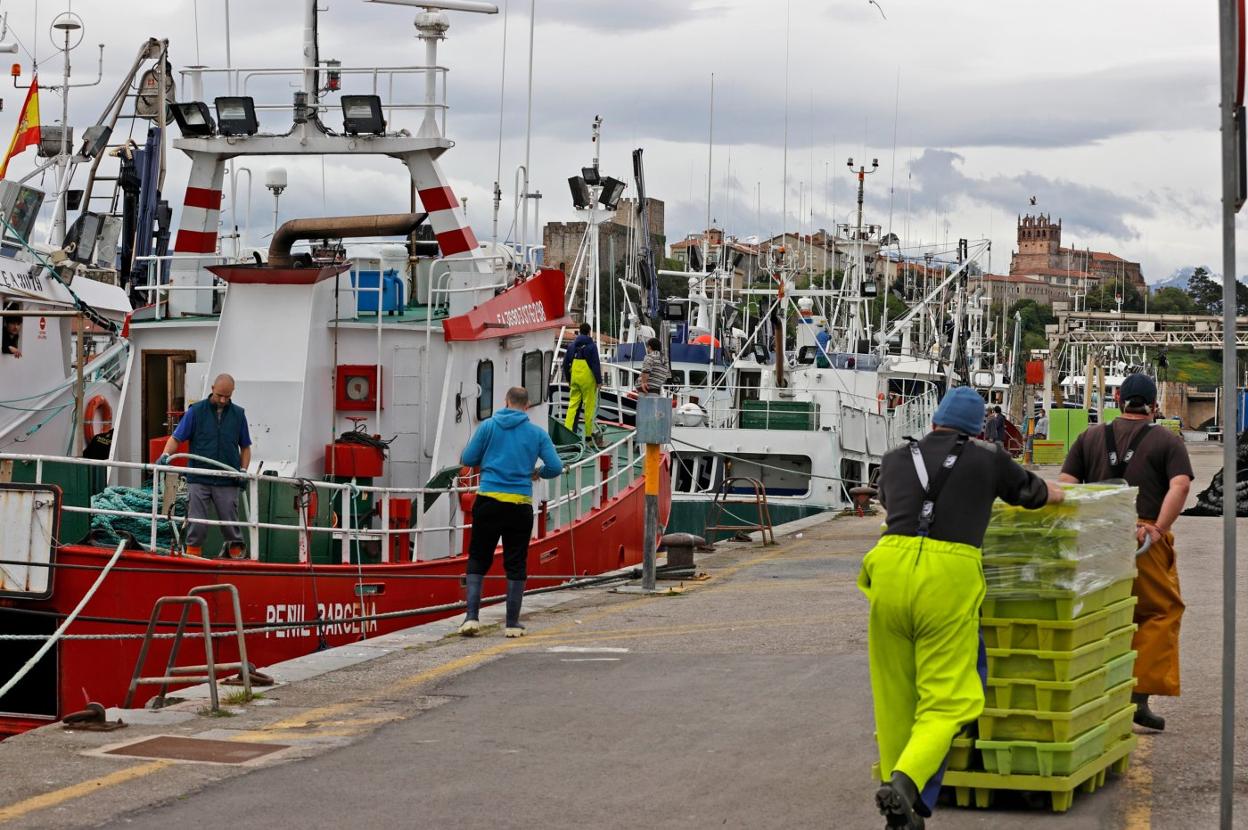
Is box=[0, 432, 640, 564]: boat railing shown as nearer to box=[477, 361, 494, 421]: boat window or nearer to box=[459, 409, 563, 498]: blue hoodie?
box=[459, 409, 563, 498]: blue hoodie

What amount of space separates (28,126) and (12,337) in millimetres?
5197

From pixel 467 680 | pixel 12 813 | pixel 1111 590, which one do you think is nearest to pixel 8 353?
pixel 467 680

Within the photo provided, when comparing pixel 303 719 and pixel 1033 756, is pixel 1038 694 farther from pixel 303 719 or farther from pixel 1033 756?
pixel 303 719

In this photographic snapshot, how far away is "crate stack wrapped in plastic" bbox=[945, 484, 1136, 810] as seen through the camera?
637cm

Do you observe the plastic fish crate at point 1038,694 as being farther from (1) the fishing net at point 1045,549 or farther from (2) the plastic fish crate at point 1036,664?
(1) the fishing net at point 1045,549

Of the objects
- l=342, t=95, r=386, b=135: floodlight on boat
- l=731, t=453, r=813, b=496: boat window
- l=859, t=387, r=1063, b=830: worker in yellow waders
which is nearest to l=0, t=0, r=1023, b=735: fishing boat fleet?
l=342, t=95, r=386, b=135: floodlight on boat

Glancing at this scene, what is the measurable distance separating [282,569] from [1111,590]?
705cm

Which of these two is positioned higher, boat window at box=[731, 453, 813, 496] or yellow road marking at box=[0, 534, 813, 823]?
boat window at box=[731, 453, 813, 496]

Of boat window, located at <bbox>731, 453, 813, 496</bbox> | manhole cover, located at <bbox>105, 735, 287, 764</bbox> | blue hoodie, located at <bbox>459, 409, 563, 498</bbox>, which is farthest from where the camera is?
boat window, located at <bbox>731, 453, 813, 496</bbox>

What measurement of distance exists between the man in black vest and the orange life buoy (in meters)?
5.31

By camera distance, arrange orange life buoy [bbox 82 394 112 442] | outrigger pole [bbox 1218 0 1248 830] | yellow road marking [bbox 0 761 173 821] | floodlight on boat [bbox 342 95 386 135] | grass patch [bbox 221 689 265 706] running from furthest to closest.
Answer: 1. orange life buoy [bbox 82 394 112 442]
2. floodlight on boat [bbox 342 95 386 135]
3. grass patch [bbox 221 689 265 706]
4. yellow road marking [bbox 0 761 173 821]
5. outrigger pole [bbox 1218 0 1248 830]

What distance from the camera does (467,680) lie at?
9.52m

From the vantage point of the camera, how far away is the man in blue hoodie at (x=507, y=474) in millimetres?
11195

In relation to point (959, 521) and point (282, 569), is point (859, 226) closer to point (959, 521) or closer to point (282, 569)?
point (282, 569)
